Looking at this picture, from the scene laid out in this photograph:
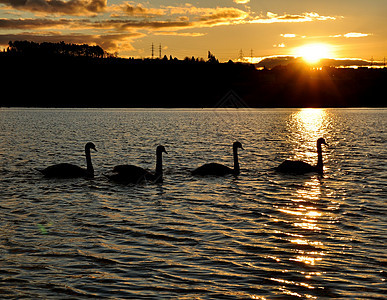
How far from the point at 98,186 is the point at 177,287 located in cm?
1260

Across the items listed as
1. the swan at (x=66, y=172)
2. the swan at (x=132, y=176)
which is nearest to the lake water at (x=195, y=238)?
the swan at (x=132, y=176)

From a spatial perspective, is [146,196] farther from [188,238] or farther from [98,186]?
[188,238]

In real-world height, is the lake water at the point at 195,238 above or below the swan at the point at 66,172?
below

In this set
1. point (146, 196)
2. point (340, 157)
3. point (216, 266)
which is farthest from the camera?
point (340, 157)

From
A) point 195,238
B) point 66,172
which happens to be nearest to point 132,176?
point 66,172

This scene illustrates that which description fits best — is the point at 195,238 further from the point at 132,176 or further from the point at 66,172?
the point at 66,172

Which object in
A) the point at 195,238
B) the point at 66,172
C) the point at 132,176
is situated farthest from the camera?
the point at 66,172

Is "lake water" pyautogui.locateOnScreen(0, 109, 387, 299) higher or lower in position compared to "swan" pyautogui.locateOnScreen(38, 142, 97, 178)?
lower

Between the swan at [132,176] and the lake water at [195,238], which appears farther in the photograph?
the swan at [132,176]

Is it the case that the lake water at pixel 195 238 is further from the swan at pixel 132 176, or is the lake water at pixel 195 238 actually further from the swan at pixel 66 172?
the swan at pixel 66 172

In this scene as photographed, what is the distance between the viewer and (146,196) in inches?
785

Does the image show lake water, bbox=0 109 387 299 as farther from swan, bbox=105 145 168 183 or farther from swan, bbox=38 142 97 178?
swan, bbox=38 142 97 178

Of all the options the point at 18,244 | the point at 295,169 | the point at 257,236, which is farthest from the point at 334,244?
the point at 295,169

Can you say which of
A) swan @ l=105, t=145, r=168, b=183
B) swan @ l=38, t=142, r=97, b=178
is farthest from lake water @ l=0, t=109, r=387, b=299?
swan @ l=38, t=142, r=97, b=178
